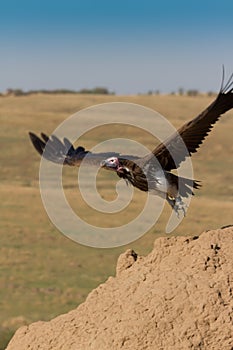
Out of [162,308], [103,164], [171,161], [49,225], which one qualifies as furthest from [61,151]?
[49,225]

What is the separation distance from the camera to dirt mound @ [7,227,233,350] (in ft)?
26.2

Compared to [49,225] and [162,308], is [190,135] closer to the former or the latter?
[162,308]

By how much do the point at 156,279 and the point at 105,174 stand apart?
90.9ft

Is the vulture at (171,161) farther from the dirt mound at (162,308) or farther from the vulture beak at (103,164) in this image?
the dirt mound at (162,308)

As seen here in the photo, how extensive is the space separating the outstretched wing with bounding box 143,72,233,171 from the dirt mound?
4.24 ft

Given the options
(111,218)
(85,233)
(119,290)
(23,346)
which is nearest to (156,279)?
(119,290)

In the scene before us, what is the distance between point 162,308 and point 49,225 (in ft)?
59.8

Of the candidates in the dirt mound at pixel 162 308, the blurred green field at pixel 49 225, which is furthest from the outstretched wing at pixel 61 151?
the blurred green field at pixel 49 225

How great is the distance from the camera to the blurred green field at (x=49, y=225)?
1839cm

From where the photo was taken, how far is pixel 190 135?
10.1m

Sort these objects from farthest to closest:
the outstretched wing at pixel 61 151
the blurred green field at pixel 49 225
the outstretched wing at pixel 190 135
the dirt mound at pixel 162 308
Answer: the blurred green field at pixel 49 225
the outstretched wing at pixel 61 151
the outstretched wing at pixel 190 135
the dirt mound at pixel 162 308

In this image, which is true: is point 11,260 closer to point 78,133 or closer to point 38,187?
point 38,187

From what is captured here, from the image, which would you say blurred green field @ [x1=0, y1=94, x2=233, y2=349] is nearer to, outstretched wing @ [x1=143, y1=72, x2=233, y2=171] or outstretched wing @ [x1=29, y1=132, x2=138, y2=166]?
outstretched wing @ [x1=29, y1=132, x2=138, y2=166]

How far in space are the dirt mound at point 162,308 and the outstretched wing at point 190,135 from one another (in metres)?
1.29
